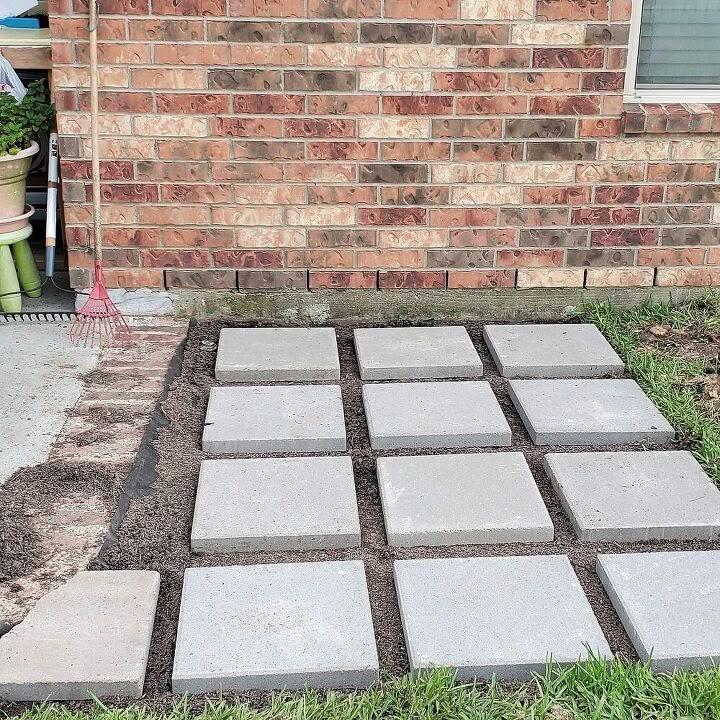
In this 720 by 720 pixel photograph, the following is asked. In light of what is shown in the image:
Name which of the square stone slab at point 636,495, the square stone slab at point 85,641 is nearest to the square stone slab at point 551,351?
the square stone slab at point 636,495

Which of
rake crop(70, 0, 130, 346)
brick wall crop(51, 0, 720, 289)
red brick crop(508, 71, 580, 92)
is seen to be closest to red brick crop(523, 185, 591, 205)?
brick wall crop(51, 0, 720, 289)

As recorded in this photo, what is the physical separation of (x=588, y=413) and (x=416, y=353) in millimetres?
801

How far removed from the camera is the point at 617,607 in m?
2.51

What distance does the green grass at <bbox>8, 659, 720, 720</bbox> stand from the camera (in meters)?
2.12

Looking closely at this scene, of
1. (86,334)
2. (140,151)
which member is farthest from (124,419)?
(140,151)

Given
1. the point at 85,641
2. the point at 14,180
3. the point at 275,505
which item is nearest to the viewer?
the point at 85,641

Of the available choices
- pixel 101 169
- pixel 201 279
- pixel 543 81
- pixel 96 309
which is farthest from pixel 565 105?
pixel 96 309

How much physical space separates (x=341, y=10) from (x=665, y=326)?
1.95 meters

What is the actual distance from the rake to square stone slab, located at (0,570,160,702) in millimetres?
1745

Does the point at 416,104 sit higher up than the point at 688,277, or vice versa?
the point at 416,104

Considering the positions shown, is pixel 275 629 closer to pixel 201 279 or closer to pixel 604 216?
pixel 201 279

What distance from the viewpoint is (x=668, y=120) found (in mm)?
4160

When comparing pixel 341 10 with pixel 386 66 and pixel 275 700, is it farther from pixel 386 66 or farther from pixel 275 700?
pixel 275 700

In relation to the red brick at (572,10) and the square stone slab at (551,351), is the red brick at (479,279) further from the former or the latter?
the red brick at (572,10)
